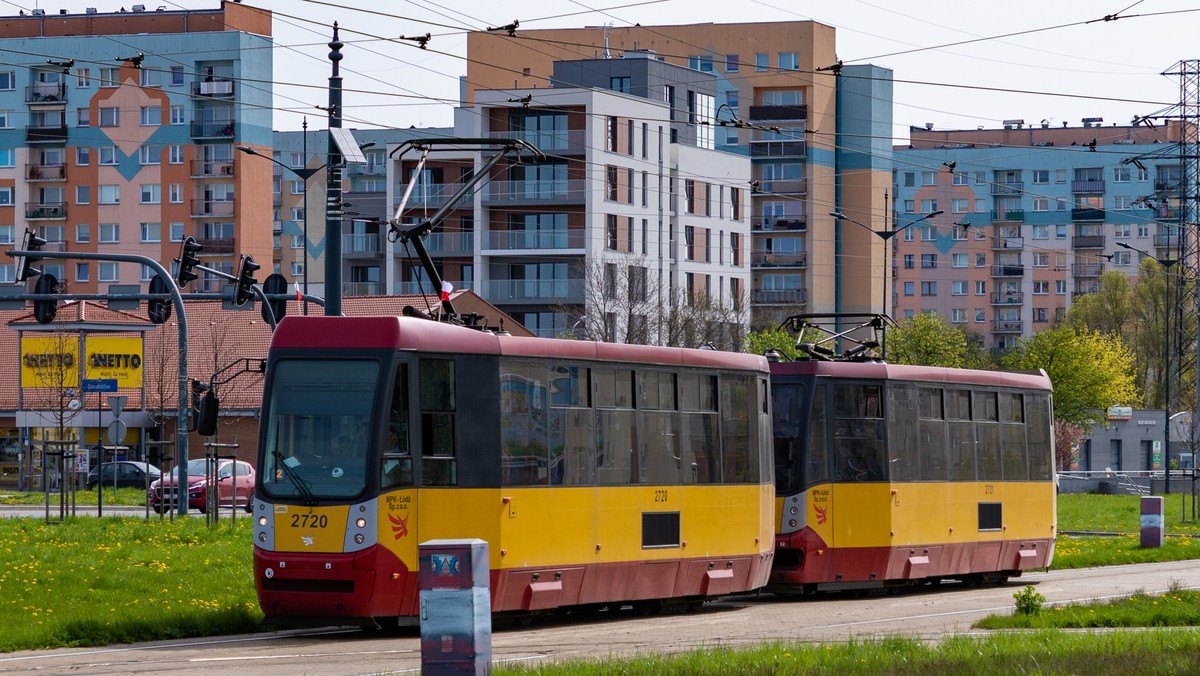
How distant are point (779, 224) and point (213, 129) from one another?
107ft

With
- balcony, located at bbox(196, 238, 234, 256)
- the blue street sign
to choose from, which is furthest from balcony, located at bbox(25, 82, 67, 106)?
the blue street sign

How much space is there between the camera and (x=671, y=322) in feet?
244

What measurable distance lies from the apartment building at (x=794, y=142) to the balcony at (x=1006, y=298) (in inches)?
1394

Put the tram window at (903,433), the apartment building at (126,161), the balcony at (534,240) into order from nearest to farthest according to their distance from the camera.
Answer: the tram window at (903,433)
the balcony at (534,240)
the apartment building at (126,161)

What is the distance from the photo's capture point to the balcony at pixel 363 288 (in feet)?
305

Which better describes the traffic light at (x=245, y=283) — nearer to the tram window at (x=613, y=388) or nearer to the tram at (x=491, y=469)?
the tram at (x=491, y=469)

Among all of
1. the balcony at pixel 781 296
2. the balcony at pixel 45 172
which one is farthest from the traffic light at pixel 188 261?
the balcony at pixel 781 296

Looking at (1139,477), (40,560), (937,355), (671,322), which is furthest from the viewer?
(937,355)

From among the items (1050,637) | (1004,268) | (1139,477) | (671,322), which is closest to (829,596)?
(1050,637)

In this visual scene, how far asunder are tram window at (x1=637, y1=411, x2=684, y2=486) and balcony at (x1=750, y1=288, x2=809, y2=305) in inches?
3424

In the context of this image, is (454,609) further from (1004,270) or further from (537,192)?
(1004,270)

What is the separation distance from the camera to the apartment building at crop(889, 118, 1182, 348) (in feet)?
457

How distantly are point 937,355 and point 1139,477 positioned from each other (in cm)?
1312

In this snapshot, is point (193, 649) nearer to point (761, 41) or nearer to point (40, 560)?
point (40, 560)
